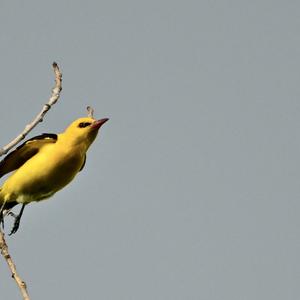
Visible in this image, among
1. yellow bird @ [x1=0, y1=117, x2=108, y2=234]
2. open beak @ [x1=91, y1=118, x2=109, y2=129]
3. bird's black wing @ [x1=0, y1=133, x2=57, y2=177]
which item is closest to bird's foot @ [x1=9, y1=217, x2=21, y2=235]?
yellow bird @ [x1=0, y1=117, x2=108, y2=234]

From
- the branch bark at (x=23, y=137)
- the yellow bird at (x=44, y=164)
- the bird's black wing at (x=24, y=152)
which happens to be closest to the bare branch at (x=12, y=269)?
the branch bark at (x=23, y=137)

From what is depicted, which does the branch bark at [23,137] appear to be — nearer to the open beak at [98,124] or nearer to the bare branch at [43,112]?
the bare branch at [43,112]

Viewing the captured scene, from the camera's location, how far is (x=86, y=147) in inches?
310

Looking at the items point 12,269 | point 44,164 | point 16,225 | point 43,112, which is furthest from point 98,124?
point 12,269

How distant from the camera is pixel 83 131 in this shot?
7.75 metres

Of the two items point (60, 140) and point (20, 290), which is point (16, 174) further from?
point (20, 290)

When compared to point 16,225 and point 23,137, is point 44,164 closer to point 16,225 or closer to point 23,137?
point 16,225

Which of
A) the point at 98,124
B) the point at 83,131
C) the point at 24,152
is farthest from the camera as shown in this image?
the point at 24,152

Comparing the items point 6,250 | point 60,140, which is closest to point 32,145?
point 60,140

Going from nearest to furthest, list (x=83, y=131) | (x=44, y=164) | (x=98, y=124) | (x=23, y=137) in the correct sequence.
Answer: (x=23, y=137) → (x=44, y=164) → (x=98, y=124) → (x=83, y=131)

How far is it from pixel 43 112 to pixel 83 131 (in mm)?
2565

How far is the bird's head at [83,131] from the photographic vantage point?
7.73 meters

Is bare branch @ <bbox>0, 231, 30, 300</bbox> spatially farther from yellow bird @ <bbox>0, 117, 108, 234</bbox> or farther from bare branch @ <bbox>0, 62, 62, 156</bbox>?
yellow bird @ <bbox>0, 117, 108, 234</bbox>

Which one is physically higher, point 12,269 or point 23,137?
point 23,137
